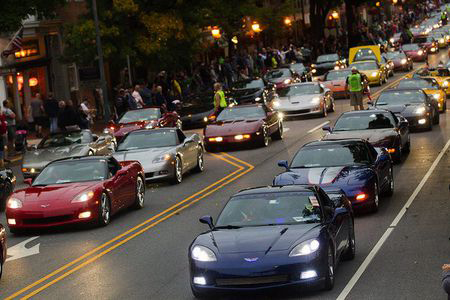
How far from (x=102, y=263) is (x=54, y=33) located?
37.2m

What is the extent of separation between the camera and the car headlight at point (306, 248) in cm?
1270

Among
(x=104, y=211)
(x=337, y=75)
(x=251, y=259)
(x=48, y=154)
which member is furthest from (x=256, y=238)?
(x=337, y=75)

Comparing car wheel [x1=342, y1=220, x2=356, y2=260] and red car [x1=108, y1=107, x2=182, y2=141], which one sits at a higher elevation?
red car [x1=108, y1=107, x2=182, y2=141]

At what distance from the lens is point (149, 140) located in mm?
27188

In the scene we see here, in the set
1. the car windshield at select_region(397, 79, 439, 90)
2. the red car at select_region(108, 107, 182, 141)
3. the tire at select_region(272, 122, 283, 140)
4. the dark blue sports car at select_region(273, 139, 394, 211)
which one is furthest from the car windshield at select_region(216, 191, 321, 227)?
the car windshield at select_region(397, 79, 439, 90)

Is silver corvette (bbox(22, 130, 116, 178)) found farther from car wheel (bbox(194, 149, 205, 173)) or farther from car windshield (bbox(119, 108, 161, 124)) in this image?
car windshield (bbox(119, 108, 161, 124))

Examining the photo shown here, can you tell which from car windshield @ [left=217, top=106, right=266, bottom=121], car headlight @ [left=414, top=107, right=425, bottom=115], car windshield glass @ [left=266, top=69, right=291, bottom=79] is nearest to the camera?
car headlight @ [left=414, top=107, right=425, bottom=115]

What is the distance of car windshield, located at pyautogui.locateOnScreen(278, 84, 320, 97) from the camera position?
43309 mm

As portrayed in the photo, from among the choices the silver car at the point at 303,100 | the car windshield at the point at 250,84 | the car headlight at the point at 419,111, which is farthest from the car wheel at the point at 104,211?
the car windshield at the point at 250,84

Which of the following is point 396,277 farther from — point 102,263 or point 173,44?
point 173,44

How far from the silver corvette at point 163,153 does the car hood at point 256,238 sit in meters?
12.2

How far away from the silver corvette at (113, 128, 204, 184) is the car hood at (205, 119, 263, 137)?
4814mm

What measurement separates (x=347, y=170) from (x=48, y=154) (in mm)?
11975

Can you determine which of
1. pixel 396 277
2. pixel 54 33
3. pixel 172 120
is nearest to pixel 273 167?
pixel 172 120
